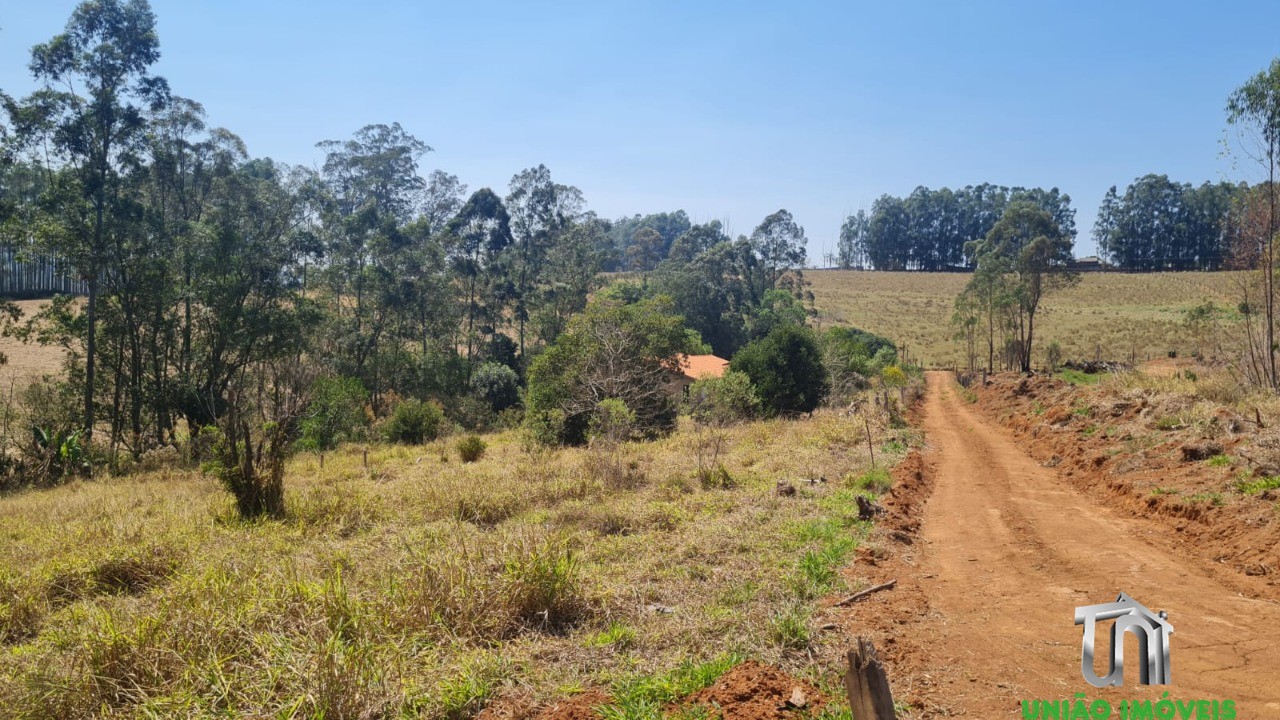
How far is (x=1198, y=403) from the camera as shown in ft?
40.5

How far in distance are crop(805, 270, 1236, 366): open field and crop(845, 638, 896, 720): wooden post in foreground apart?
48.7m

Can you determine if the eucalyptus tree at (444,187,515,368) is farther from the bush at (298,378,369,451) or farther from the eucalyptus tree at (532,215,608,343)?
the bush at (298,378,369,451)

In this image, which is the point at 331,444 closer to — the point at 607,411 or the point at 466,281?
the point at 607,411

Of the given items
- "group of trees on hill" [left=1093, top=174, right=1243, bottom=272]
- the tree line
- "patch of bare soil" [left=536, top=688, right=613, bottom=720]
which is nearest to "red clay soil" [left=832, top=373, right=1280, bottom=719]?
"patch of bare soil" [left=536, top=688, right=613, bottom=720]

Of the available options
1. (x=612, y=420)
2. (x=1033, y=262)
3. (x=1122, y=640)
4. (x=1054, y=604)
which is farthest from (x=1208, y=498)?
(x=1033, y=262)

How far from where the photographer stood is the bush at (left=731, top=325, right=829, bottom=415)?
90.4 ft

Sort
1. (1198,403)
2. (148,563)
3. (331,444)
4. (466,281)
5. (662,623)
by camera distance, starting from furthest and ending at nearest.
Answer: (466,281)
(331,444)
(1198,403)
(148,563)
(662,623)

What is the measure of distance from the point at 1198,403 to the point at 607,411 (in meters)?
14.3

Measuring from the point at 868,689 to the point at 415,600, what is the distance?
3.64 m

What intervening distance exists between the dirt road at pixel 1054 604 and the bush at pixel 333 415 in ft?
69.8

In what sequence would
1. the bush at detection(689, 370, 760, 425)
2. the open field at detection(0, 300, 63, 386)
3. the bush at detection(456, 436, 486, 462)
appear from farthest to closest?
the open field at detection(0, 300, 63, 386)
the bush at detection(689, 370, 760, 425)
the bush at detection(456, 436, 486, 462)

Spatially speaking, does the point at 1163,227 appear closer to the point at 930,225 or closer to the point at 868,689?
the point at 930,225

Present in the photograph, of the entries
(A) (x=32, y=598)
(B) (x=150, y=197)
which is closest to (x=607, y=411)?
(A) (x=32, y=598)

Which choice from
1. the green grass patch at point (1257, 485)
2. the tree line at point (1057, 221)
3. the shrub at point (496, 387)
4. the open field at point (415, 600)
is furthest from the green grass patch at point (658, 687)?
the tree line at point (1057, 221)
